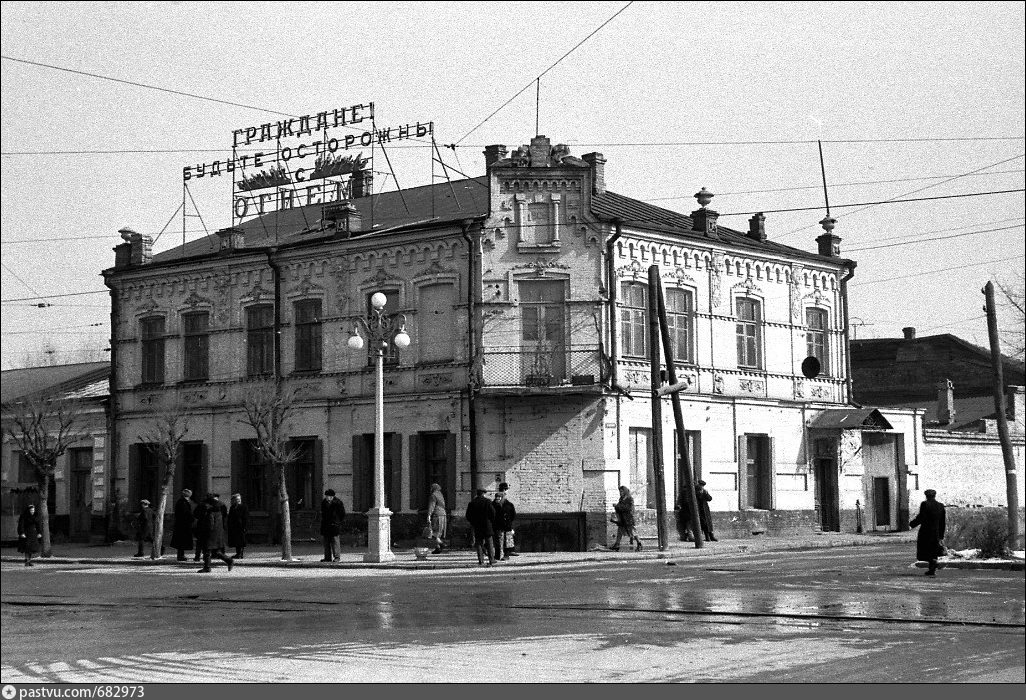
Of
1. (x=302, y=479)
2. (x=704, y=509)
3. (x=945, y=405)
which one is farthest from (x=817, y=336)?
(x=302, y=479)

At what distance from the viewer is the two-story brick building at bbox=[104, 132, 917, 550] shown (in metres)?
34.1

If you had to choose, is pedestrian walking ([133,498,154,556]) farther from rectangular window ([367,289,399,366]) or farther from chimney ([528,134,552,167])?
chimney ([528,134,552,167])

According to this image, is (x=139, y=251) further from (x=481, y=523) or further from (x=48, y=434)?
(x=481, y=523)

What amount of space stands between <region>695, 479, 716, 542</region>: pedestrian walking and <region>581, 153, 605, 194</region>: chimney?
8307 millimetres

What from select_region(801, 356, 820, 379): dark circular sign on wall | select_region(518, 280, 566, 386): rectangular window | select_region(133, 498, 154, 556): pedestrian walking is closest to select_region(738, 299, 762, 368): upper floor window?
select_region(801, 356, 820, 379): dark circular sign on wall

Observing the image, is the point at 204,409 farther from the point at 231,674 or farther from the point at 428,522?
the point at 231,674

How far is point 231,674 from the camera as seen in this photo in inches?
434

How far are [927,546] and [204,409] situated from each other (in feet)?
78.7

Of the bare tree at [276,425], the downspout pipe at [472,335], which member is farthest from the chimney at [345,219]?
the bare tree at [276,425]

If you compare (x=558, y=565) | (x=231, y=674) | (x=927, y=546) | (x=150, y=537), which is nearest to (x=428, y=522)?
(x=558, y=565)

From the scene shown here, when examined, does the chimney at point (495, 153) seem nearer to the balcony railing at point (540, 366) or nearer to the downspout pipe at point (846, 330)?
the balcony railing at point (540, 366)

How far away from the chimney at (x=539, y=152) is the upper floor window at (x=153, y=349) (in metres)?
13.8

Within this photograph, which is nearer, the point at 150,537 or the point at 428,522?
Answer: the point at 428,522

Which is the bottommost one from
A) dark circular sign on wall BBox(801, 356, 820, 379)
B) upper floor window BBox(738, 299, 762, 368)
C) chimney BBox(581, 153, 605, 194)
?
dark circular sign on wall BBox(801, 356, 820, 379)
